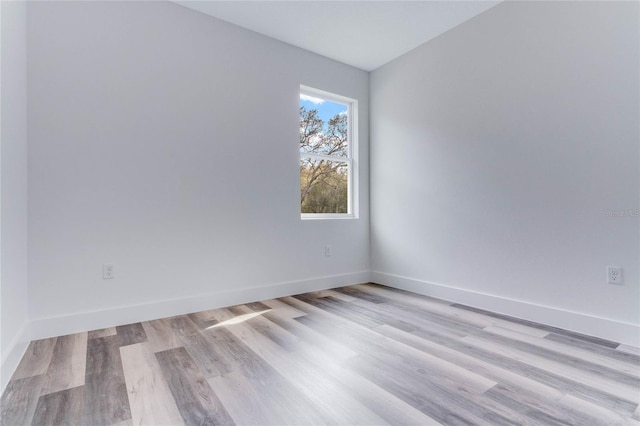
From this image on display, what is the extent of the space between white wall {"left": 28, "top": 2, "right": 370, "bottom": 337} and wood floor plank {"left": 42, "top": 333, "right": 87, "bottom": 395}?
18 centimetres

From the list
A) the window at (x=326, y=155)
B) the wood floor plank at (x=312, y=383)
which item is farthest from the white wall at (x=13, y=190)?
the window at (x=326, y=155)

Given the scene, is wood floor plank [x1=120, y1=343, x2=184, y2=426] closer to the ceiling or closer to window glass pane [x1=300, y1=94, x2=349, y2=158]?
window glass pane [x1=300, y1=94, x2=349, y2=158]

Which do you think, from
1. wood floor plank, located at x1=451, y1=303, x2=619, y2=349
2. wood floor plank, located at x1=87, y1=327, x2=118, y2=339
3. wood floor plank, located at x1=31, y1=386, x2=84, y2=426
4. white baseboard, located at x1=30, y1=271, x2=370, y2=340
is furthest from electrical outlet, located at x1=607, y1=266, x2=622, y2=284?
wood floor plank, located at x1=87, y1=327, x2=118, y2=339

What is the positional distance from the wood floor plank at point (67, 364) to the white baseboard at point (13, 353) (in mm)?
149

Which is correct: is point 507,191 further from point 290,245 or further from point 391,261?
point 290,245

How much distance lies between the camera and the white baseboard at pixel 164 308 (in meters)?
2.14

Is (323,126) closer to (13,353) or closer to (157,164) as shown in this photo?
(157,164)

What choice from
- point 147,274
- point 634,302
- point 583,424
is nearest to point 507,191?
point 634,302

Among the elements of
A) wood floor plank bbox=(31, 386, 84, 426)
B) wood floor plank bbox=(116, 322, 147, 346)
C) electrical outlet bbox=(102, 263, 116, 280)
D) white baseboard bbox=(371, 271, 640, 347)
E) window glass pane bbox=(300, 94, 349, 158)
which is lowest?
wood floor plank bbox=(116, 322, 147, 346)

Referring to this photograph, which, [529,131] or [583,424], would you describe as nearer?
[583,424]

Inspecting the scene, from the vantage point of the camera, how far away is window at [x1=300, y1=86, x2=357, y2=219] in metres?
3.45

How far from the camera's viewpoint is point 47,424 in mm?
1241

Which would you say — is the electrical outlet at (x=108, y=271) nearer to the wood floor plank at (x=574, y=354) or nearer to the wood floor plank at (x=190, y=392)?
the wood floor plank at (x=190, y=392)

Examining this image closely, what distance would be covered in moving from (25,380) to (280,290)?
6.26 feet
